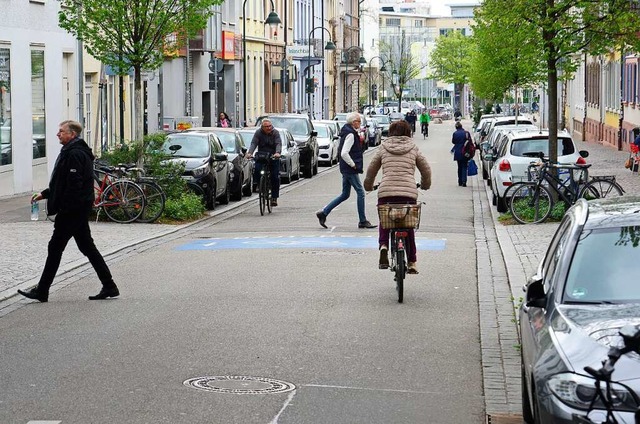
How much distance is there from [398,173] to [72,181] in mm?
3122

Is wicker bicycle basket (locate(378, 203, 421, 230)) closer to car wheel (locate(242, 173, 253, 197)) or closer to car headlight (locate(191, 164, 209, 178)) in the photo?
car headlight (locate(191, 164, 209, 178))

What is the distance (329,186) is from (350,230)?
14.4 meters

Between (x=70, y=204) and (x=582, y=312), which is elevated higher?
(x=70, y=204)

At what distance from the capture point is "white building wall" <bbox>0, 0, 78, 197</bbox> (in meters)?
29.3

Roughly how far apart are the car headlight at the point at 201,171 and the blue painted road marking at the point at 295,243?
5631mm

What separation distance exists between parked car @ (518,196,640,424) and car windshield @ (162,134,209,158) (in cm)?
1803

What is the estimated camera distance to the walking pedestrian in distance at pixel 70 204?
42.2 ft

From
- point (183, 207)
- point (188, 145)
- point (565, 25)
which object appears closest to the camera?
point (565, 25)

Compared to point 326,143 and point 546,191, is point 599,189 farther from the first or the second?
point 326,143

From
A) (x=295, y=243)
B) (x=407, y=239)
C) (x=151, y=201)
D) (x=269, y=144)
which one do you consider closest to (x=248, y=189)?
(x=269, y=144)

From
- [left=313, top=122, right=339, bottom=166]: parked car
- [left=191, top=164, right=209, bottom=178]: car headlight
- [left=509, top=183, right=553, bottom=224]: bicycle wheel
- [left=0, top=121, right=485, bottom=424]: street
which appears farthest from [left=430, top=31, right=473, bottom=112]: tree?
[left=0, top=121, right=485, bottom=424]: street

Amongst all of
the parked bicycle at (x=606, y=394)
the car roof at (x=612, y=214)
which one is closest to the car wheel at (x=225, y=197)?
the car roof at (x=612, y=214)

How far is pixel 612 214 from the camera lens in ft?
24.9

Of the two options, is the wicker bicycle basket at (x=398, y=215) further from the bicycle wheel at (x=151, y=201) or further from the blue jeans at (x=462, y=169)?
the blue jeans at (x=462, y=169)
